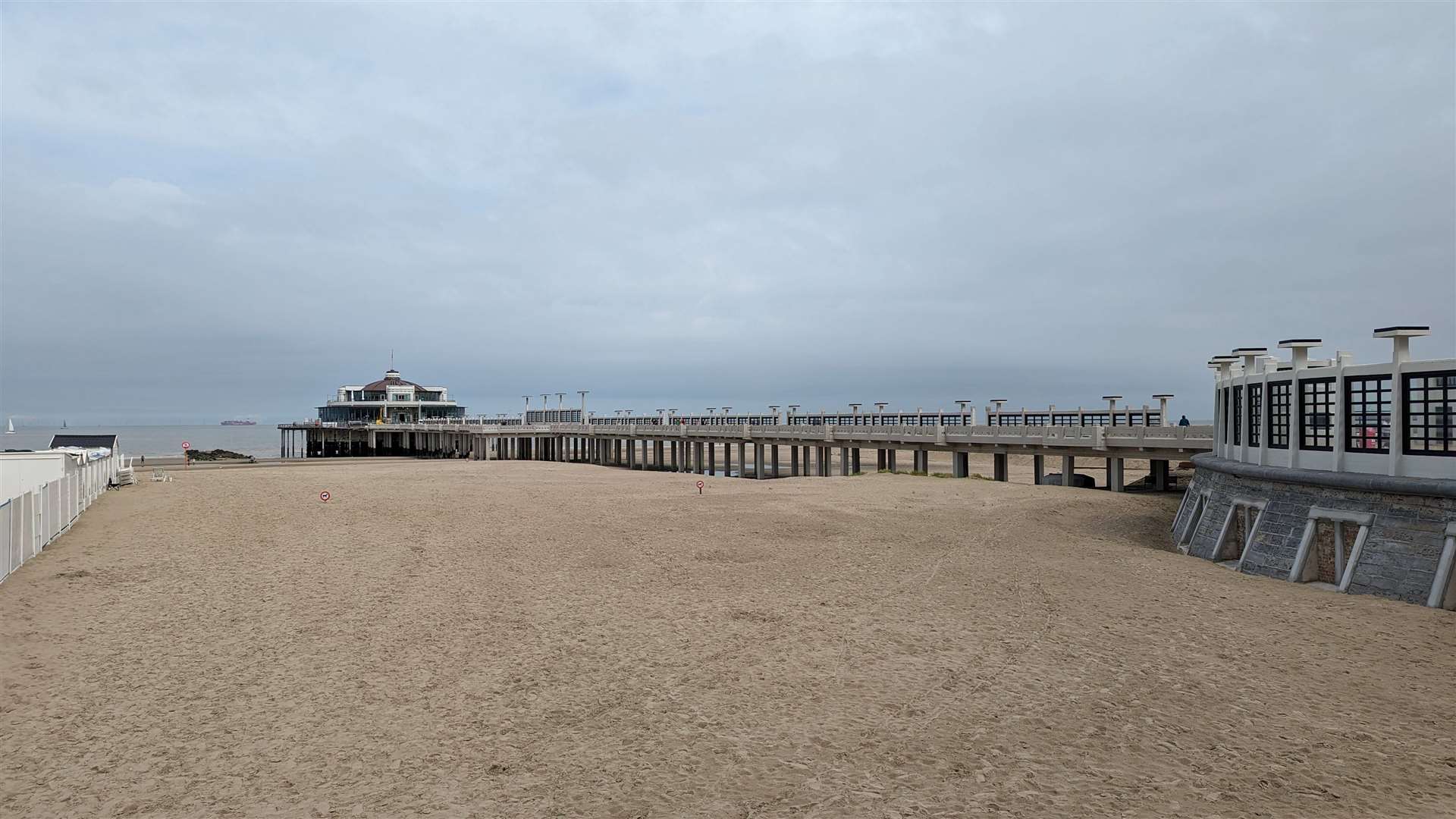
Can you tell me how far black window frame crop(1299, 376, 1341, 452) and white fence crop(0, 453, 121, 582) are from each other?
21309mm

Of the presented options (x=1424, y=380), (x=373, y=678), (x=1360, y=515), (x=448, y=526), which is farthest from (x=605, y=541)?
(x=1424, y=380)

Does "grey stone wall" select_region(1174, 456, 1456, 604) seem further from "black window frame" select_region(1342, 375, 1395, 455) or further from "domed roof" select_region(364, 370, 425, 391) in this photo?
"domed roof" select_region(364, 370, 425, 391)

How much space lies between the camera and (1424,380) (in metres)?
12.1

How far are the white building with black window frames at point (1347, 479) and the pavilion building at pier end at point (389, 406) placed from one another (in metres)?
82.5

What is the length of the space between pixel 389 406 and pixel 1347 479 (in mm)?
92281

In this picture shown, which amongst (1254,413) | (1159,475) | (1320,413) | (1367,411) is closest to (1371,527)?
(1367,411)

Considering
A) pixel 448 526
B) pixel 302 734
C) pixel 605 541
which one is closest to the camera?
pixel 302 734

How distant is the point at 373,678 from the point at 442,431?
72.5 metres

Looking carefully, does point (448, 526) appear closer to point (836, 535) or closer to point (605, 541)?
point (605, 541)

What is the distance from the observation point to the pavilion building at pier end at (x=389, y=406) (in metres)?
91.7

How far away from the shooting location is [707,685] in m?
8.70

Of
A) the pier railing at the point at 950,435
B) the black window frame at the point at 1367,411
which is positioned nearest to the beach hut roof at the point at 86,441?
the pier railing at the point at 950,435

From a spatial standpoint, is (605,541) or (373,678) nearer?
(373,678)

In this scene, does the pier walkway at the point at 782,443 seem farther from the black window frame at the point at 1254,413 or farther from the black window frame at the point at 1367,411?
the black window frame at the point at 1367,411
